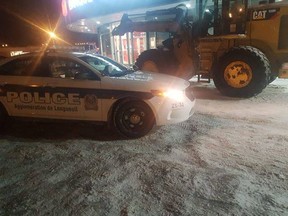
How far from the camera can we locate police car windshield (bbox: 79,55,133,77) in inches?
223

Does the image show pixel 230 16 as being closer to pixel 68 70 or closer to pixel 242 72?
pixel 242 72

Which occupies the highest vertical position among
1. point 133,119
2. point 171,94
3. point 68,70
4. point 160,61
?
point 68,70

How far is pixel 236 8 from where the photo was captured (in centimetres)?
880

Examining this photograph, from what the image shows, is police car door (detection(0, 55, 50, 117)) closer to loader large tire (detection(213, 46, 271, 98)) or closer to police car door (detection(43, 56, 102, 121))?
police car door (detection(43, 56, 102, 121))

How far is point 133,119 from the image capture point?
5.33 metres

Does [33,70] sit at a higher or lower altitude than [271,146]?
higher

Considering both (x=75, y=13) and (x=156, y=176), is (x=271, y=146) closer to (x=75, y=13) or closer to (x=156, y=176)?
(x=156, y=176)

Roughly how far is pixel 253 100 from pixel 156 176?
522 centimetres

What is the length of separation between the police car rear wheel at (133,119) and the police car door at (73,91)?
377mm

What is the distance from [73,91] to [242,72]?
511 cm

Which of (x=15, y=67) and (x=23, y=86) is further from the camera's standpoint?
(x=15, y=67)

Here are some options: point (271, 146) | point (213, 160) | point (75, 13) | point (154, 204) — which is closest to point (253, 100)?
point (271, 146)

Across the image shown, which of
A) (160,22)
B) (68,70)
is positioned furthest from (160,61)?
(68,70)

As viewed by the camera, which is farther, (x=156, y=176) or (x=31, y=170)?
(x=31, y=170)
